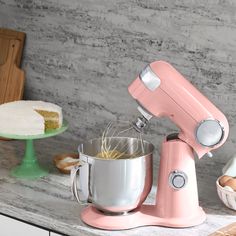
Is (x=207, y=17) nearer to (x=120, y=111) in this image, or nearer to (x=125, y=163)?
(x=120, y=111)

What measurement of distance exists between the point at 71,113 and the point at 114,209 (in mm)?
733

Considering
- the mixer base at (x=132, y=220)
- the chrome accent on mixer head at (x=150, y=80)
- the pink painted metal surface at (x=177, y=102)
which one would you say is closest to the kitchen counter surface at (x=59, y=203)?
the mixer base at (x=132, y=220)

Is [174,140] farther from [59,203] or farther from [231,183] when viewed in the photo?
[59,203]

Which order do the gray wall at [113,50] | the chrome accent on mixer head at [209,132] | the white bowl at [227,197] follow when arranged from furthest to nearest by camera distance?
the gray wall at [113,50]
the white bowl at [227,197]
the chrome accent on mixer head at [209,132]

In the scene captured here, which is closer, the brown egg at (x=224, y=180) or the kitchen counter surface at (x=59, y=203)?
the kitchen counter surface at (x=59, y=203)

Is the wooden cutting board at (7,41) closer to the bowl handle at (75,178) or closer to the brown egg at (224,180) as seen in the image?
the bowl handle at (75,178)

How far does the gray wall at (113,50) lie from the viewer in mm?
2055

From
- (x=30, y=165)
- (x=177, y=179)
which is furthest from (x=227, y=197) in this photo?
(x=30, y=165)

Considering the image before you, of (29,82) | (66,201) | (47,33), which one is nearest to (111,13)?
(47,33)

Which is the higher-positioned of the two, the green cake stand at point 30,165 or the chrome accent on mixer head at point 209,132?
the chrome accent on mixer head at point 209,132

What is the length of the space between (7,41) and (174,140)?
96 centimetres

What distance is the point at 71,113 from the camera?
2.42 m

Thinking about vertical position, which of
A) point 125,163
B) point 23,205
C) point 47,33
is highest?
point 47,33

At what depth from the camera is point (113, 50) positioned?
7.44 ft
